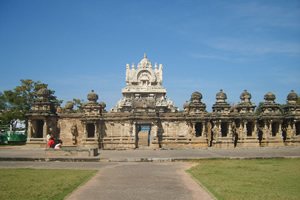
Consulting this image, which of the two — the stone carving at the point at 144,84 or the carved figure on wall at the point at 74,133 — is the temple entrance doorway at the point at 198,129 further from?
the carved figure on wall at the point at 74,133

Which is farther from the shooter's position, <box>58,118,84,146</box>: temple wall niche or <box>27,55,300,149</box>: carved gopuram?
<box>58,118,84,146</box>: temple wall niche

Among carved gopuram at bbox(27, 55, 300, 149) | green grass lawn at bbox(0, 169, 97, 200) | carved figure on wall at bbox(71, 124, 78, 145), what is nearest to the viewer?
green grass lawn at bbox(0, 169, 97, 200)

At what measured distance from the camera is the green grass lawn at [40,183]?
10.4 metres

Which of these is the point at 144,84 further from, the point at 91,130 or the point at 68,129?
the point at 68,129

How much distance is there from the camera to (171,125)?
118ft

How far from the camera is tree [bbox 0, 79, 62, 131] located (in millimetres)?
44688

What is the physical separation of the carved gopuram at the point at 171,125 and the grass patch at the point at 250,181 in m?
17.7

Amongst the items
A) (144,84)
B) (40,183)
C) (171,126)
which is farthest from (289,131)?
(40,183)

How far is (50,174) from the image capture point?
14891 mm

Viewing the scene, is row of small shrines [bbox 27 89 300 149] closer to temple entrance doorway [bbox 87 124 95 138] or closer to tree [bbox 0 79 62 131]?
temple entrance doorway [bbox 87 124 95 138]

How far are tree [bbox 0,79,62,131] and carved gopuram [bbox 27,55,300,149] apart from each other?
851 centimetres

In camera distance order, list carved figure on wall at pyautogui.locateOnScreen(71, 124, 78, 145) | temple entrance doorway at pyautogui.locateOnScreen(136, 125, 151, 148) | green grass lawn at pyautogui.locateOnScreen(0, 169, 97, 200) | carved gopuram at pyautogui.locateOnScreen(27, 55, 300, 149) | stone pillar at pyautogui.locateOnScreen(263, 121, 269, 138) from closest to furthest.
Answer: green grass lawn at pyautogui.locateOnScreen(0, 169, 97, 200)
carved gopuram at pyautogui.locateOnScreen(27, 55, 300, 149)
temple entrance doorway at pyautogui.locateOnScreen(136, 125, 151, 148)
carved figure on wall at pyautogui.locateOnScreen(71, 124, 78, 145)
stone pillar at pyautogui.locateOnScreen(263, 121, 269, 138)

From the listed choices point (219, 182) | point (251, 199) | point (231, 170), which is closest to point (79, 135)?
point (231, 170)

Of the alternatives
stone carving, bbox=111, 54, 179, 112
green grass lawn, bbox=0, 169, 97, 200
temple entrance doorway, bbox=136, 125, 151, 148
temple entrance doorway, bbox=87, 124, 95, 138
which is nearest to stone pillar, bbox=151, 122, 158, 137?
temple entrance doorway, bbox=136, 125, 151, 148
